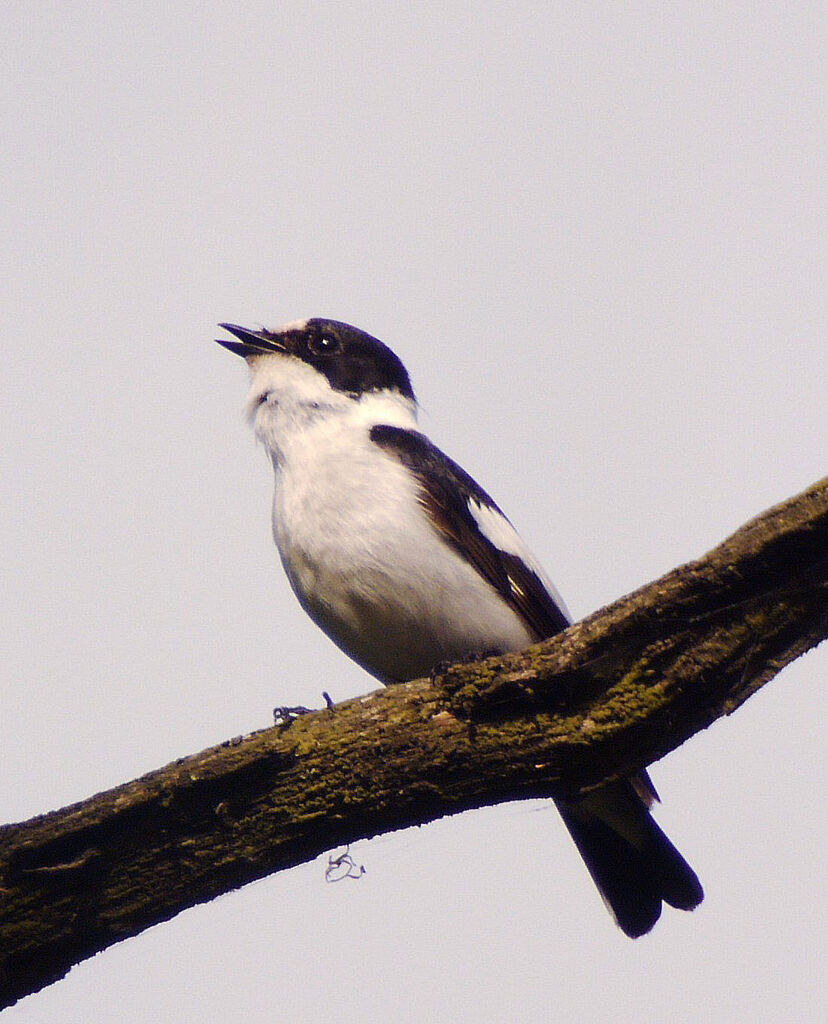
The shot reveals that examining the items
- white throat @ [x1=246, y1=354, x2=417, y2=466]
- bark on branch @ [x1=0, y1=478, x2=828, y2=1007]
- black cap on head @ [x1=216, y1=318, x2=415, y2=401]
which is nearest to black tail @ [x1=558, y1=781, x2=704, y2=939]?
bark on branch @ [x1=0, y1=478, x2=828, y2=1007]

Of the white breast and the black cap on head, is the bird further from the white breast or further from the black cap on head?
the black cap on head

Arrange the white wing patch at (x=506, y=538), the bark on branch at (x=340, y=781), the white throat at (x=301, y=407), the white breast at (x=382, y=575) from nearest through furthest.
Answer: the bark on branch at (x=340, y=781)
the white breast at (x=382, y=575)
the white wing patch at (x=506, y=538)
the white throat at (x=301, y=407)

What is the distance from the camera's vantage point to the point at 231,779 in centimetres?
348

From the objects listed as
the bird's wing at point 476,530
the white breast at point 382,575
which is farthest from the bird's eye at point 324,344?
the white breast at point 382,575

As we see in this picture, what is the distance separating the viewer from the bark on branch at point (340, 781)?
10.7 feet

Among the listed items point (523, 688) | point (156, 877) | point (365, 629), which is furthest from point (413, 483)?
point (156, 877)

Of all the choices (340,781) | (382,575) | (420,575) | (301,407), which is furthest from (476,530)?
(340,781)

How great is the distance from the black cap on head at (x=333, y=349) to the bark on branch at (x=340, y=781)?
270cm

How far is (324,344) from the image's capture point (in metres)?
6.04

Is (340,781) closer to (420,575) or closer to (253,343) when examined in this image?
(420,575)

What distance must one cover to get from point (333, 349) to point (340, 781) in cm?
306

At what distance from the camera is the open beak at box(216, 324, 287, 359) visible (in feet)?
19.9

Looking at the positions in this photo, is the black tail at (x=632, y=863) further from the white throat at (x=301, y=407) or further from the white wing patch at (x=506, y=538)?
the white throat at (x=301, y=407)

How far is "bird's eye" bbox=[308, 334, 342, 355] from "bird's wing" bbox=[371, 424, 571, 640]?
81 cm
